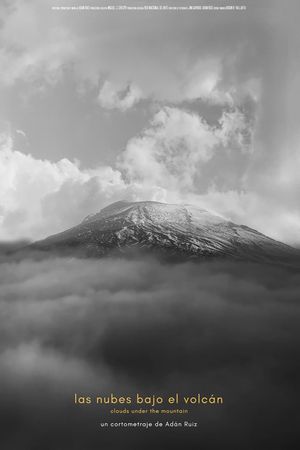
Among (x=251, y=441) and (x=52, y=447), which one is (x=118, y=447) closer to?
(x=52, y=447)

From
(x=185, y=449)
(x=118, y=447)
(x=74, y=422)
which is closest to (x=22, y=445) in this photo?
(x=74, y=422)

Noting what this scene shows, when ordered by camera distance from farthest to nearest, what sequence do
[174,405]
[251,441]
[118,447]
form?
[251,441]
[118,447]
[174,405]

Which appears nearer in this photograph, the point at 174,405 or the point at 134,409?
the point at 134,409

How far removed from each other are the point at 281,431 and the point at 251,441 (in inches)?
641

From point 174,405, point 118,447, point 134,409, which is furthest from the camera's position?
point 118,447

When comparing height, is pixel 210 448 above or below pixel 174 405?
below

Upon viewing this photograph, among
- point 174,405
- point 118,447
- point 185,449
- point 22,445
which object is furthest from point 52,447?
point 174,405

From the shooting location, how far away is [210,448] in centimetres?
19612

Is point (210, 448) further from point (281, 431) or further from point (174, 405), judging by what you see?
point (174, 405)

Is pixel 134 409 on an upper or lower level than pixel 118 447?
upper

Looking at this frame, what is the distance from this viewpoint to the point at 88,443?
194500 mm

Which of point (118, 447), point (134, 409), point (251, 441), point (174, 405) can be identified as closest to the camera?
point (134, 409)

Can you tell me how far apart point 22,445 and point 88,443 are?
32567 millimetres

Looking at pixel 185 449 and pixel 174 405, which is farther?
pixel 185 449
